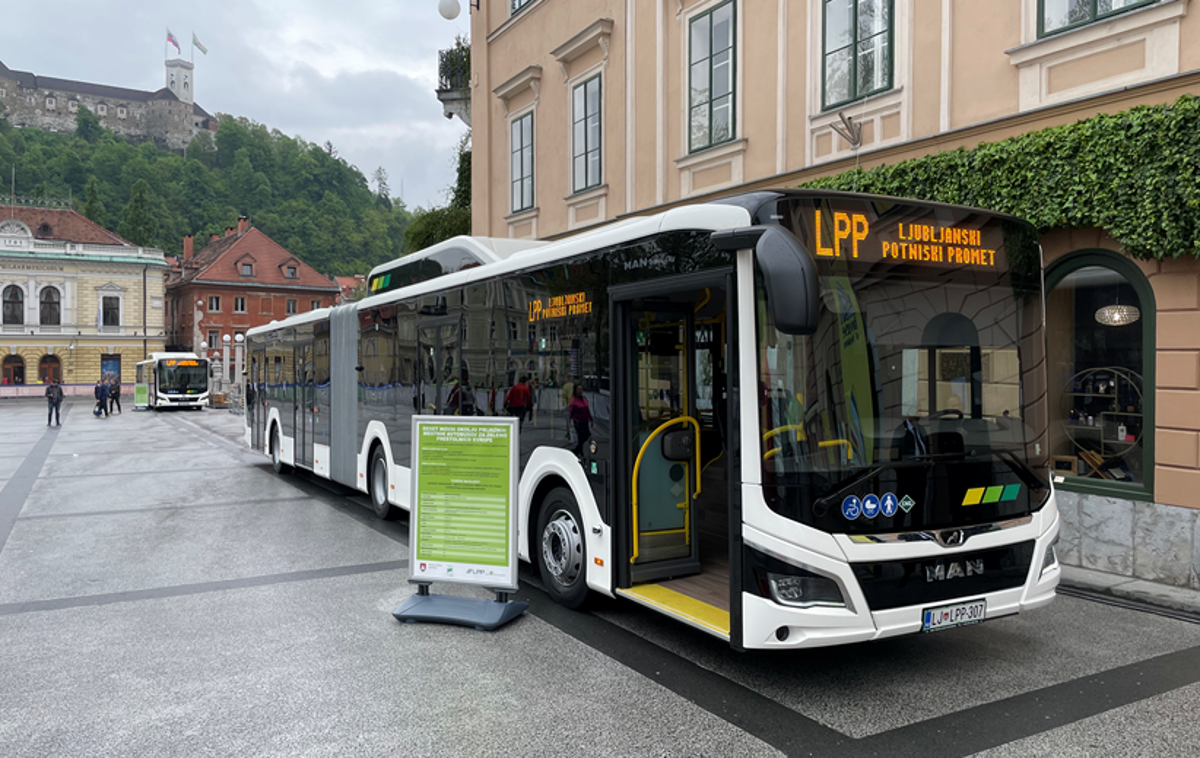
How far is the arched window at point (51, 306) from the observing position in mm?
66125

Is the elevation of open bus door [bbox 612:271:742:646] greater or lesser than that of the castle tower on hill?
lesser

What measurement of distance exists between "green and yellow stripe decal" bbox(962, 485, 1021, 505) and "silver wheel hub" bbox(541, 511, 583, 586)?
2.83 metres

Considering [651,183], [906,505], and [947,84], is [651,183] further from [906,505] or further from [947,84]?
[906,505]

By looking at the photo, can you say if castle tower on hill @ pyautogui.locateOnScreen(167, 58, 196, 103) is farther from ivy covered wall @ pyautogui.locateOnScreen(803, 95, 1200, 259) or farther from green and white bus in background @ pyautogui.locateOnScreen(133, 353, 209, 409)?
ivy covered wall @ pyautogui.locateOnScreen(803, 95, 1200, 259)

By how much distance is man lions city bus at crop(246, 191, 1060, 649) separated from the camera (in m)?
4.74

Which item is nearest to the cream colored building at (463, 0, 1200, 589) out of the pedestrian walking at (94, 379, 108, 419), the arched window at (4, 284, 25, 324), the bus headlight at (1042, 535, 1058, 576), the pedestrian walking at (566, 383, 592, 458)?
the bus headlight at (1042, 535, 1058, 576)

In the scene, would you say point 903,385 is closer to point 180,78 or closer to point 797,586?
point 797,586

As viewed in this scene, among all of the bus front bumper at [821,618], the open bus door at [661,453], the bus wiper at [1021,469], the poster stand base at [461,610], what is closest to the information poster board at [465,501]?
the poster stand base at [461,610]

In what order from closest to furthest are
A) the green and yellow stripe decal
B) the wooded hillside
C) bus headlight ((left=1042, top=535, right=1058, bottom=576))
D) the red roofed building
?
the green and yellow stripe decal < bus headlight ((left=1042, top=535, right=1058, bottom=576)) < the red roofed building < the wooded hillside

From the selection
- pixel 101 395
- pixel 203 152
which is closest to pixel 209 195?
pixel 203 152

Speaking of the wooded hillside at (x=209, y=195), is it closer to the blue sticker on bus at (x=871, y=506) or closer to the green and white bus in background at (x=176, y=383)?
the green and white bus in background at (x=176, y=383)

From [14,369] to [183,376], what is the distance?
29139mm

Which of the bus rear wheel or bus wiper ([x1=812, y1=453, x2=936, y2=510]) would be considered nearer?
bus wiper ([x1=812, y1=453, x2=936, y2=510])

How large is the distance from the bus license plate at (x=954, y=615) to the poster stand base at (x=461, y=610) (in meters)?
2.98
